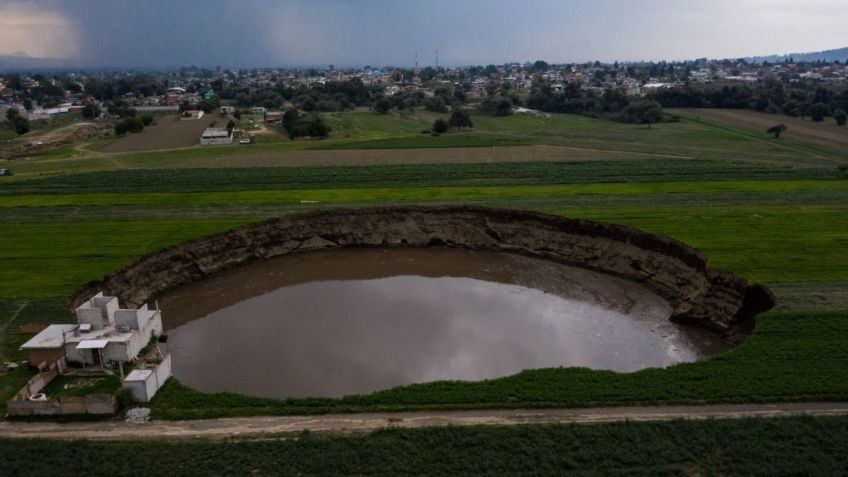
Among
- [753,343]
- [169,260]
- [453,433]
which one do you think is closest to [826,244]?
[753,343]

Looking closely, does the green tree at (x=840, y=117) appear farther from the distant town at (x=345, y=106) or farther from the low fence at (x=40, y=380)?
the low fence at (x=40, y=380)

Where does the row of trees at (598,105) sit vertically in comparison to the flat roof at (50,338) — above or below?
above

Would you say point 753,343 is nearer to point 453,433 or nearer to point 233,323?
point 453,433

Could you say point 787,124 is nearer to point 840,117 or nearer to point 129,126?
point 840,117

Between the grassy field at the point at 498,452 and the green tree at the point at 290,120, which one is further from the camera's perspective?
the green tree at the point at 290,120

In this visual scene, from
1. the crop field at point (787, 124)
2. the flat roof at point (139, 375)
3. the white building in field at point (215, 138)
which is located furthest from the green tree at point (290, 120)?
the crop field at point (787, 124)

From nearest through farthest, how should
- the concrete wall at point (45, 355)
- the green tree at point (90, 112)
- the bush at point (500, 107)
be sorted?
the concrete wall at point (45, 355) < the bush at point (500, 107) < the green tree at point (90, 112)

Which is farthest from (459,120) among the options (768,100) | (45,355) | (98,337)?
(45,355)

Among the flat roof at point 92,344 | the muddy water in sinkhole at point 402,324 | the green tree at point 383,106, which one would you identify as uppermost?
the green tree at point 383,106
